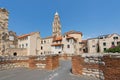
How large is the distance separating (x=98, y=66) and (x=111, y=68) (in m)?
1.66

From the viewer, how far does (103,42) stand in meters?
58.6

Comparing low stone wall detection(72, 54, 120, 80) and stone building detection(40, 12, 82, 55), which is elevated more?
stone building detection(40, 12, 82, 55)

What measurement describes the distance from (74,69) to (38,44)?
53.5 metres

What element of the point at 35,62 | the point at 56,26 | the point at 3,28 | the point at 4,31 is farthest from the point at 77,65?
the point at 56,26

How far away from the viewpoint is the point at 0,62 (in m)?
15.2

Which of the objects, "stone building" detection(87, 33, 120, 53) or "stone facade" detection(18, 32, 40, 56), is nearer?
"stone building" detection(87, 33, 120, 53)

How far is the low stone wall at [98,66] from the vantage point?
26.8 feet

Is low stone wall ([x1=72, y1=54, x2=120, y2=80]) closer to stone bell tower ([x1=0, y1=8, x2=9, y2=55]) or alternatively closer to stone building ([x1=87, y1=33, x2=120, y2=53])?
stone bell tower ([x1=0, y1=8, x2=9, y2=55])

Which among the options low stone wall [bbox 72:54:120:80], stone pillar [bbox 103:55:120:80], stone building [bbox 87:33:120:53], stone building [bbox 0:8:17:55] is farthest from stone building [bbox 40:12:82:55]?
stone pillar [bbox 103:55:120:80]

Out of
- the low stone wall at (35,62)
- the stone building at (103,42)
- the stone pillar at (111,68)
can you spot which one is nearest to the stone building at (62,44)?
the stone building at (103,42)

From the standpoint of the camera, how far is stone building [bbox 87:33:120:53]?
56688mm

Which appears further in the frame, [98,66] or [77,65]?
[77,65]

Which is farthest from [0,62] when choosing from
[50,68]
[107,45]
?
[107,45]

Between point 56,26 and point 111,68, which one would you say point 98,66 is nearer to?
point 111,68
